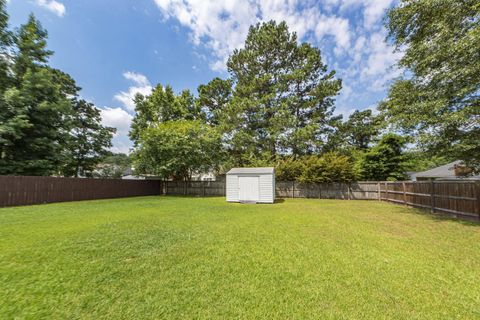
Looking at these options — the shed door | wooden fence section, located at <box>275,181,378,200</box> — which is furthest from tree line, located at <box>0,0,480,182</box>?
the shed door

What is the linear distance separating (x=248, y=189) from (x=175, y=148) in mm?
6964

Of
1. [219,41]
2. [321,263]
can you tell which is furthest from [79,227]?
[219,41]

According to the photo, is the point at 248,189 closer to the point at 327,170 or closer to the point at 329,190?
the point at 327,170

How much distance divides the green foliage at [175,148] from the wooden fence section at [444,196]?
13287 millimetres

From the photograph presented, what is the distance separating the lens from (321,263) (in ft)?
11.4

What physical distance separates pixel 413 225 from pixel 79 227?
9.68m

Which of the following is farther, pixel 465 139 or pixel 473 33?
pixel 465 139

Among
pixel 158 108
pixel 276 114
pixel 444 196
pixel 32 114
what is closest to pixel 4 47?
pixel 32 114

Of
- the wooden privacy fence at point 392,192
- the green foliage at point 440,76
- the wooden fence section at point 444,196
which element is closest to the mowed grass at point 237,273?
the wooden fence section at point 444,196

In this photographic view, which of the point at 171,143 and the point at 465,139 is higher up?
the point at 171,143

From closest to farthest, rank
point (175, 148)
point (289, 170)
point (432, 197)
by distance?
point (432, 197), point (289, 170), point (175, 148)

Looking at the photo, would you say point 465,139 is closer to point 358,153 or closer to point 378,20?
point 378,20

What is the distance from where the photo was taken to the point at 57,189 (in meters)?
11.9

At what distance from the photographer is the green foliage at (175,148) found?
643 inches
